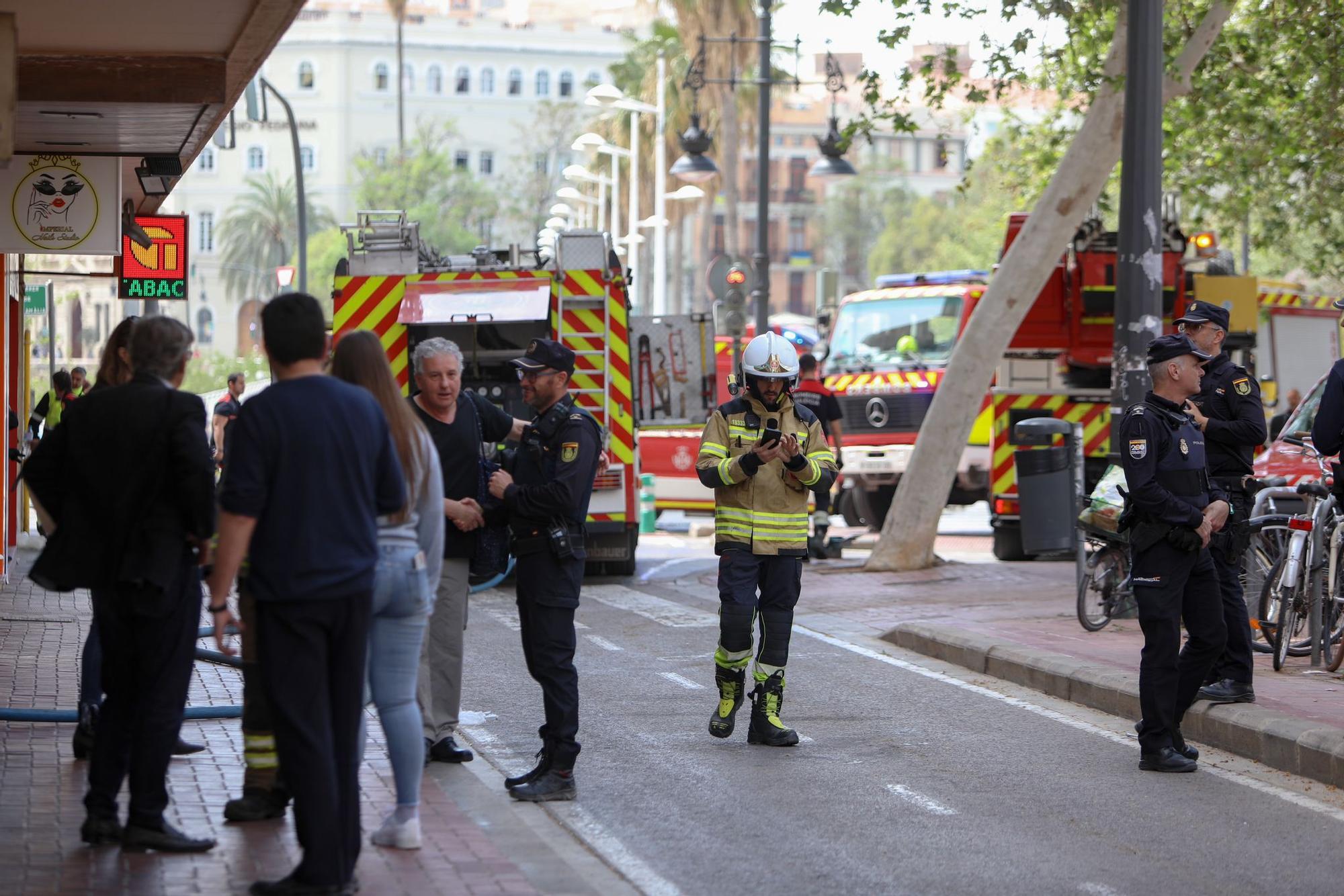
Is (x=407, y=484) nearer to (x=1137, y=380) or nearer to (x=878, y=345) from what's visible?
(x=1137, y=380)

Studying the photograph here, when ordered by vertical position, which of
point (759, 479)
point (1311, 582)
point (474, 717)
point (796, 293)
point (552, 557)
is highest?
point (796, 293)

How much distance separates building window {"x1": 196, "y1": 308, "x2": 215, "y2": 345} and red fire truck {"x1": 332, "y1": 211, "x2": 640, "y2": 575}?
7872 centimetres

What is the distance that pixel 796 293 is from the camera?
11094cm

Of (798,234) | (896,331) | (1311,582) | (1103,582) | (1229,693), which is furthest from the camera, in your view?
(798,234)

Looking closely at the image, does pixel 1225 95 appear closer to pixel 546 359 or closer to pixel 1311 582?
pixel 1311 582

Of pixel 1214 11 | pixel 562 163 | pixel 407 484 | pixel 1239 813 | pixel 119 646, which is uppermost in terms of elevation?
pixel 562 163

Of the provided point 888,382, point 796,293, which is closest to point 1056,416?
point 888,382

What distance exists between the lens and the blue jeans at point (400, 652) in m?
6.18

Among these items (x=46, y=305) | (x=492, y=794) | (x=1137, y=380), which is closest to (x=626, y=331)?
(x=1137, y=380)

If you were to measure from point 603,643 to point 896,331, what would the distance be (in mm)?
12587

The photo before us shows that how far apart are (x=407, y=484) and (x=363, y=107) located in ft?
310

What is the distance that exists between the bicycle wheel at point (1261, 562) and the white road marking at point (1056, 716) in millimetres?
1574

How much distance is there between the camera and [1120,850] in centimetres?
701

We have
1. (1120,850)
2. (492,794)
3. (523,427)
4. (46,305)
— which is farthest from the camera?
(46,305)
